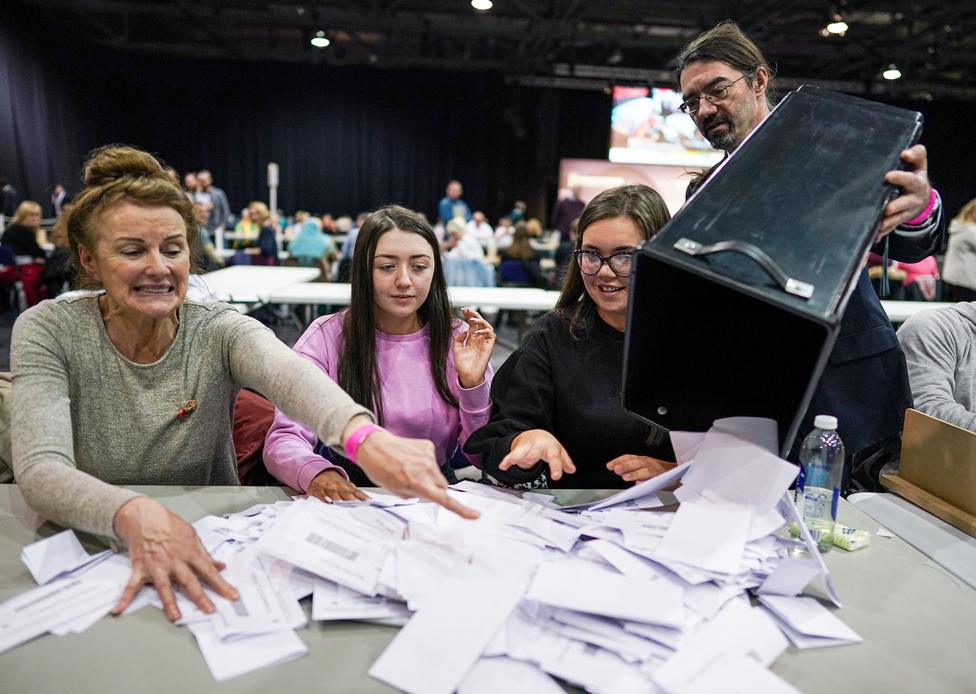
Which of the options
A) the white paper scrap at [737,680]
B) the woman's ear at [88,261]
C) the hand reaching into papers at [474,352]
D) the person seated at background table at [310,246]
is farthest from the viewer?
the person seated at background table at [310,246]

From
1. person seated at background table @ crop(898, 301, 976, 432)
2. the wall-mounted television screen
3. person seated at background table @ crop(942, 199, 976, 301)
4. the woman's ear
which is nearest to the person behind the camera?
the woman's ear

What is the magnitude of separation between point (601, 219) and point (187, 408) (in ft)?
3.25

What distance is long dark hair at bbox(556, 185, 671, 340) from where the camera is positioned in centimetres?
163

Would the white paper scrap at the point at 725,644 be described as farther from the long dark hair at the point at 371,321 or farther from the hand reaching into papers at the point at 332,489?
the long dark hair at the point at 371,321

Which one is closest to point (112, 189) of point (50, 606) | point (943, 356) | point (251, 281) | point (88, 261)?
point (88, 261)

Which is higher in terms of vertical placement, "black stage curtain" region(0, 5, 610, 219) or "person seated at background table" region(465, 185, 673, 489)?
"black stage curtain" region(0, 5, 610, 219)

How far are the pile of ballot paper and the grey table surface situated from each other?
21 mm

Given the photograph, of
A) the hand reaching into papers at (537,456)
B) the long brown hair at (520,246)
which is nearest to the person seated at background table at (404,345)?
the hand reaching into papers at (537,456)

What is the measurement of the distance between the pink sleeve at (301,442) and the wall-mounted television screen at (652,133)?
10.6 m

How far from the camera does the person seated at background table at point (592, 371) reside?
1613 millimetres

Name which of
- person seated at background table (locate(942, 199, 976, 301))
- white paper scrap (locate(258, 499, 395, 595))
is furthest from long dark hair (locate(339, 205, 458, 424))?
person seated at background table (locate(942, 199, 976, 301))

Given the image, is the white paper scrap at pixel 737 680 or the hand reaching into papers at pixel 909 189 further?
the hand reaching into papers at pixel 909 189

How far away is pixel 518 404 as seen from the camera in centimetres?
161

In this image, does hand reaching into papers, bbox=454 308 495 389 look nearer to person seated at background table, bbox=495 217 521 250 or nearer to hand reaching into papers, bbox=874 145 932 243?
hand reaching into papers, bbox=874 145 932 243
